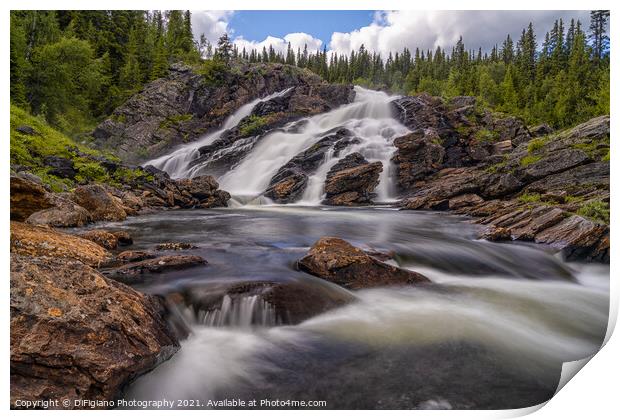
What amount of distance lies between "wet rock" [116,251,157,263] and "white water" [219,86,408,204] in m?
4.93

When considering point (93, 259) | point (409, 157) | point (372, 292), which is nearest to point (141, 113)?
point (409, 157)

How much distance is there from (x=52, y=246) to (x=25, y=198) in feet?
3.87

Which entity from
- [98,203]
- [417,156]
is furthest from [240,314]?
[417,156]

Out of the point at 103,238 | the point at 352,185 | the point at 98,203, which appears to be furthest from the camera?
the point at 352,185

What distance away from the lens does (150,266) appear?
11.8ft

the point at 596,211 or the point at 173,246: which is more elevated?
the point at 596,211

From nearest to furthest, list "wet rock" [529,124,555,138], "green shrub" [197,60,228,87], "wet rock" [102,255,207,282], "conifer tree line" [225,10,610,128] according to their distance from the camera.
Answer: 1. "wet rock" [102,255,207,282]
2. "conifer tree line" [225,10,610,128]
3. "wet rock" [529,124,555,138]
4. "green shrub" [197,60,228,87]

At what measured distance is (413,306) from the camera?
3.41 metres

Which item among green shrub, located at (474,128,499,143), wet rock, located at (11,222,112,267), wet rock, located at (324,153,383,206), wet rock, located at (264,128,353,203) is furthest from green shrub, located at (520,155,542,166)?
wet rock, located at (11,222,112,267)

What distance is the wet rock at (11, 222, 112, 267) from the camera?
329 cm

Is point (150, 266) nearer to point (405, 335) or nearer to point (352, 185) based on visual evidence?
point (405, 335)

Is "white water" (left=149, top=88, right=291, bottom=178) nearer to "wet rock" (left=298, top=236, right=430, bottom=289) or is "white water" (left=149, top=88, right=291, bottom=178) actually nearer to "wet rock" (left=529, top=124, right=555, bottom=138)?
"wet rock" (left=298, top=236, right=430, bottom=289)

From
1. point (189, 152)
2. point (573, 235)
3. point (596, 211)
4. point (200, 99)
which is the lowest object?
point (573, 235)
